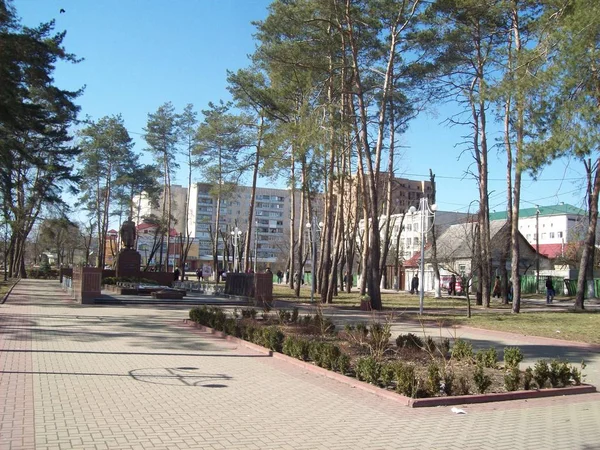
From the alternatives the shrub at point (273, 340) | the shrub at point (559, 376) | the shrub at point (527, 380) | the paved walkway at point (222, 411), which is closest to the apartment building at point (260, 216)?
the shrub at point (273, 340)

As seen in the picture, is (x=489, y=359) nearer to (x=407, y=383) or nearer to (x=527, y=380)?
(x=527, y=380)

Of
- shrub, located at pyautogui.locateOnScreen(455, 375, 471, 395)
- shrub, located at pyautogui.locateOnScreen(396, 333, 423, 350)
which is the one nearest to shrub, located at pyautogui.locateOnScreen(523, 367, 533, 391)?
shrub, located at pyautogui.locateOnScreen(455, 375, 471, 395)

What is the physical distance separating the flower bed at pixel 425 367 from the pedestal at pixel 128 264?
24574mm

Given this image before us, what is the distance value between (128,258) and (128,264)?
0.39 meters

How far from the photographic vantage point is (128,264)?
36250mm

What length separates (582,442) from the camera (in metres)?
5.84

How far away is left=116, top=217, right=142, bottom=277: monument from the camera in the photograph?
36.1 m

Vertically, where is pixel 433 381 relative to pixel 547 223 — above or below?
below

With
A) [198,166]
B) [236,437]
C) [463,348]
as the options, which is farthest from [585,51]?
[198,166]

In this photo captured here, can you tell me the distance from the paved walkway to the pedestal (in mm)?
25459

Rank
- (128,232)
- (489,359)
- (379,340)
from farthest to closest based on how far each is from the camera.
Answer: (128,232) < (379,340) < (489,359)

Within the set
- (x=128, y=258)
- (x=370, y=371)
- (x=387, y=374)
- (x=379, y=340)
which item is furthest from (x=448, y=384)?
(x=128, y=258)

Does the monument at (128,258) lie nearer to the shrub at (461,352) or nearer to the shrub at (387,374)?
the shrub at (461,352)

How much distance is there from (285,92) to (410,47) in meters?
6.58
